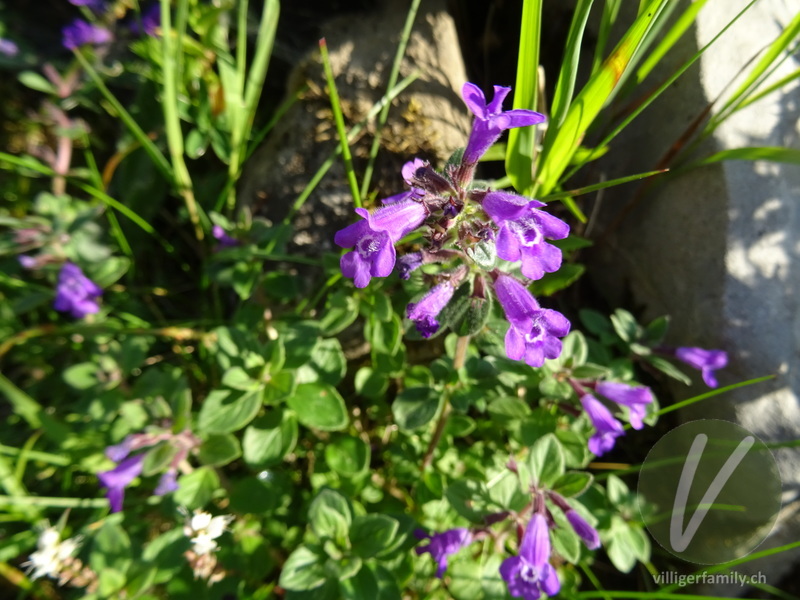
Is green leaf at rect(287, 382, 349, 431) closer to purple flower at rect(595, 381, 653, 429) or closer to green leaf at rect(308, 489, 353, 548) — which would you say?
green leaf at rect(308, 489, 353, 548)

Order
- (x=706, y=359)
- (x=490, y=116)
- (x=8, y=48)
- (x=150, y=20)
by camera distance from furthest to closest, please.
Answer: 1. (x=8, y=48)
2. (x=150, y=20)
3. (x=706, y=359)
4. (x=490, y=116)

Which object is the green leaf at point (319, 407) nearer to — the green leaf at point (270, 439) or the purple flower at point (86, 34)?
the green leaf at point (270, 439)

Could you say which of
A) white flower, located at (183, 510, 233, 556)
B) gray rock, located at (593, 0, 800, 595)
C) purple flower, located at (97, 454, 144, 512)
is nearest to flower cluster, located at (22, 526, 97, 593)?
purple flower, located at (97, 454, 144, 512)

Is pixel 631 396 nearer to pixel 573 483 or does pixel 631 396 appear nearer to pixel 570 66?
pixel 573 483

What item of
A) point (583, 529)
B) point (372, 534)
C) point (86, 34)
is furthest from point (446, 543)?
point (86, 34)

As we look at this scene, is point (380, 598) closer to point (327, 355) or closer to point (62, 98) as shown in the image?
point (327, 355)

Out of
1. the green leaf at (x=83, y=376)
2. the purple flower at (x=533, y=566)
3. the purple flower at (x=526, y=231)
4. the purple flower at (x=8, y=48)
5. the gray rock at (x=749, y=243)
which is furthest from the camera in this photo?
the purple flower at (x=8, y=48)

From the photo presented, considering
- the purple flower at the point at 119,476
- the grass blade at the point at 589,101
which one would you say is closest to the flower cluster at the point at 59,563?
the purple flower at the point at 119,476
